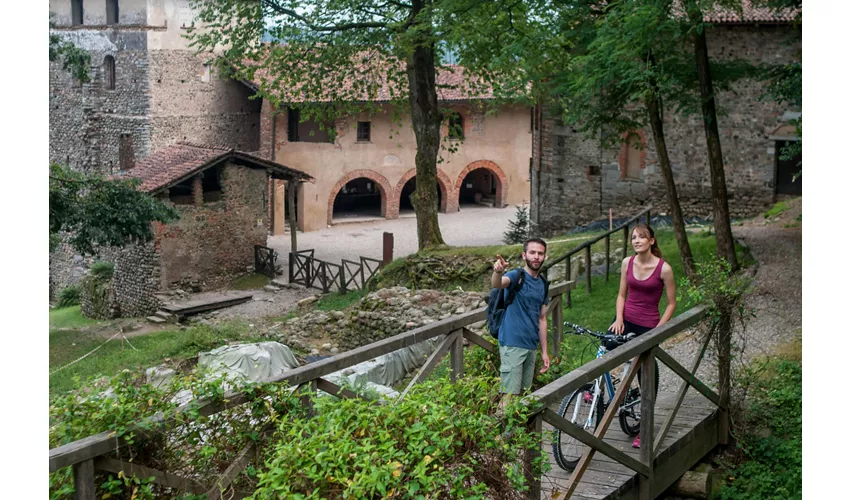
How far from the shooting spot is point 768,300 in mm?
9609

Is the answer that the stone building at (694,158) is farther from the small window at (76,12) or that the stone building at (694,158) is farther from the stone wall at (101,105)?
the small window at (76,12)

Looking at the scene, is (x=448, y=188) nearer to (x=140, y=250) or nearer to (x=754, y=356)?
(x=140, y=250)

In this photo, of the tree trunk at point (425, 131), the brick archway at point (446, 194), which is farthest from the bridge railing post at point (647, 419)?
the brick archway at point (446, 194)

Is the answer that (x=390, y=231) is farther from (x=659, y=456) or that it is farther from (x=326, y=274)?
(x=659, y=456)

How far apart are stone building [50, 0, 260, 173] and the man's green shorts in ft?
63.8

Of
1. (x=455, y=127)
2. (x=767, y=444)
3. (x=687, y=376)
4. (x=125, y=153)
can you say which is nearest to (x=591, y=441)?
(x=687, y=376)

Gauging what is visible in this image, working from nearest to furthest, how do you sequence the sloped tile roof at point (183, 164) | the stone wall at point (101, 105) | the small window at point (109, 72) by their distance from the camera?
1. the sloped tile roof at point (183, 164)
2. the stone wall at point (101, 105)
3. the small window at point (109, 72)

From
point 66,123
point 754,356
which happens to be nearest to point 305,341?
point 754,356

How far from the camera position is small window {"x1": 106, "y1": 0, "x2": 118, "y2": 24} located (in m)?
22.5

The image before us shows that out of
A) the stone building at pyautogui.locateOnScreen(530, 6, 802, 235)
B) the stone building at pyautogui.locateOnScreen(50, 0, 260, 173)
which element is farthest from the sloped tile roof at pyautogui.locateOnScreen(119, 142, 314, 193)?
the stone building at pyautogui.locateOnScreen(530, 6, 802, 235)

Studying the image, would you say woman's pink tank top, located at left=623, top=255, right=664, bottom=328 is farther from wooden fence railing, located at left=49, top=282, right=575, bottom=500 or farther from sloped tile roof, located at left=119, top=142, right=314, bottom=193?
sloped tile roof, located at left=119, top=142, right=314, bottom=193

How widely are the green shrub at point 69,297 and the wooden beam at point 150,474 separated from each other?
18.6 meters

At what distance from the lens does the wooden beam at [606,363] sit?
390 cm

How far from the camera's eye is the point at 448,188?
2769 centimetres
